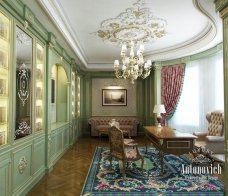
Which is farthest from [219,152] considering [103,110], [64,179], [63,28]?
[103,110]

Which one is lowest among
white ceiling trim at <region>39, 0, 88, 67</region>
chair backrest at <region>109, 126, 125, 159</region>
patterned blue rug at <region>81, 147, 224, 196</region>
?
patterned blue rug at <region>81, 147, 224, 196</region>

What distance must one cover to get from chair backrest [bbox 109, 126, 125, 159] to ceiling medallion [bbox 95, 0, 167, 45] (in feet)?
6.34

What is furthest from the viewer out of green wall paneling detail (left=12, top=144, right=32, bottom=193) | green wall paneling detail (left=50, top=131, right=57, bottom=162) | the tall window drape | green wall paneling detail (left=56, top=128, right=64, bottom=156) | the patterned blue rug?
the tall window drape

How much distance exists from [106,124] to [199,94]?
3671mm

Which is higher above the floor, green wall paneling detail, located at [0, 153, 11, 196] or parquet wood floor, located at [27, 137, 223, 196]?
green wall paneling detail, located at [0, 153, 11, 196]

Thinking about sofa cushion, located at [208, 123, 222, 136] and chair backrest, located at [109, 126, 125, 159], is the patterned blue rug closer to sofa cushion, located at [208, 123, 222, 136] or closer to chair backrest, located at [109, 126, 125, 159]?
chair backrest, located at [109, 126, 125, 159]

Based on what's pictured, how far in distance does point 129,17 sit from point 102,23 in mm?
563

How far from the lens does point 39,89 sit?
3.63 metres

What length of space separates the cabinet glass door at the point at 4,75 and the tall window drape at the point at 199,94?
4.40m

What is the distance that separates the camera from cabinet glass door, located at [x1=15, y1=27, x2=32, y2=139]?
2.79 meters

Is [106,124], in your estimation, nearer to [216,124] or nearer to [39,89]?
[216,124]

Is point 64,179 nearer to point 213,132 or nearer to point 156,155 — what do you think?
point 156,155

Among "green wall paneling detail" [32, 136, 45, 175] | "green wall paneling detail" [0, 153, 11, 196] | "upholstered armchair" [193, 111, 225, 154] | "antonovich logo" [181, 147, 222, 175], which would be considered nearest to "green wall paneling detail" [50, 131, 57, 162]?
"green wall paneling detail" [32, 136, 45, 175]

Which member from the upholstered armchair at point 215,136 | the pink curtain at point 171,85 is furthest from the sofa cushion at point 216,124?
the pink curtain at point 171,85
